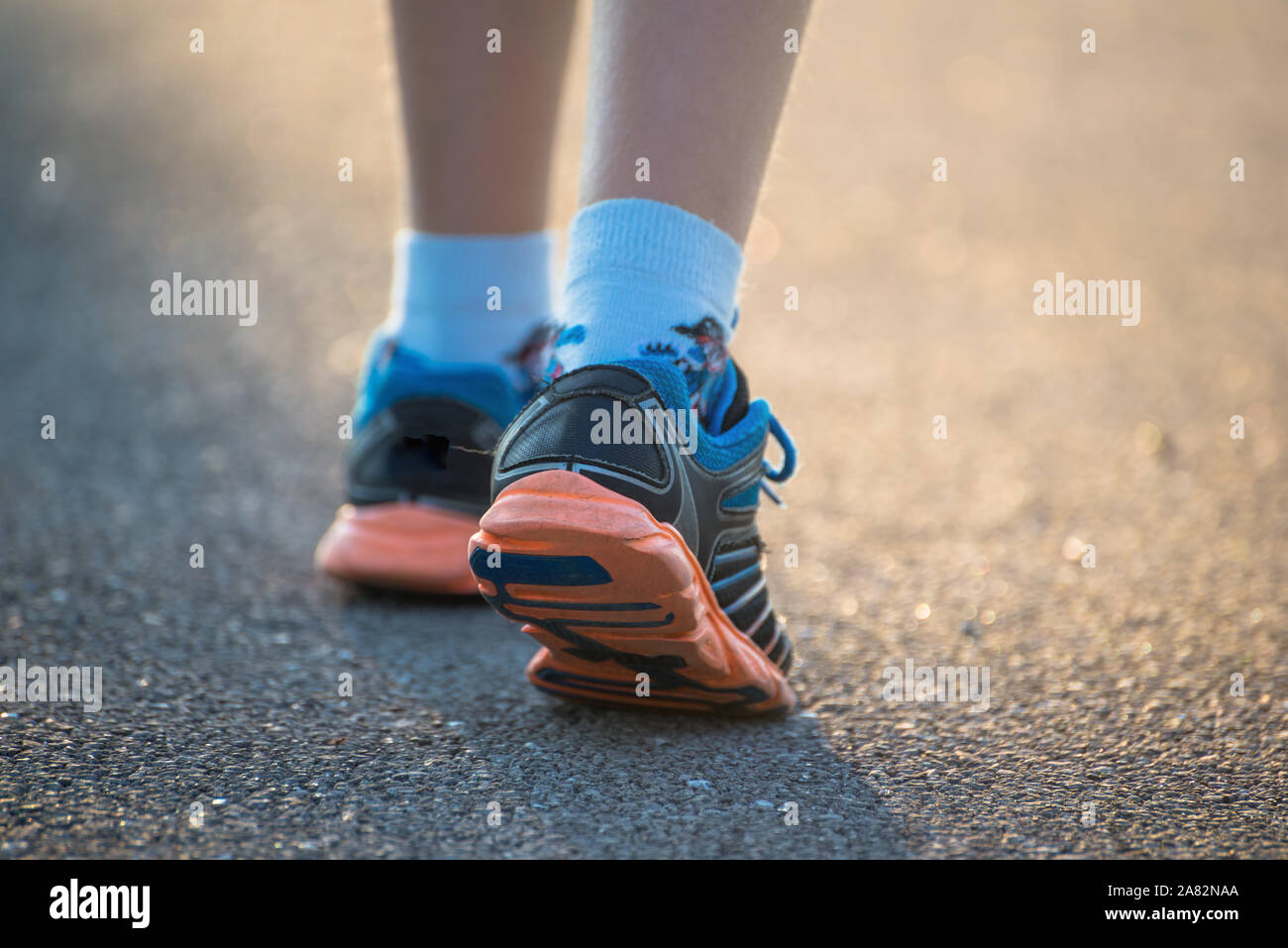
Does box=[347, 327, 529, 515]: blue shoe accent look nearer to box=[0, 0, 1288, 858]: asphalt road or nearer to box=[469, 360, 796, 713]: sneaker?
box=[0, 0, 1288, 858]: asphalt road

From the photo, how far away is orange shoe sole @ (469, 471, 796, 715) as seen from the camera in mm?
Answer: 940

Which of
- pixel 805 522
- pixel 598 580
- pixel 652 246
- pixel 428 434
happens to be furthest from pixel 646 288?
pixel 805 522

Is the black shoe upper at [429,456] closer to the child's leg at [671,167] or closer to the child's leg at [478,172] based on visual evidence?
the child's leg at [478,172]

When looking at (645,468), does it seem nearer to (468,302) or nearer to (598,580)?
(598,580)

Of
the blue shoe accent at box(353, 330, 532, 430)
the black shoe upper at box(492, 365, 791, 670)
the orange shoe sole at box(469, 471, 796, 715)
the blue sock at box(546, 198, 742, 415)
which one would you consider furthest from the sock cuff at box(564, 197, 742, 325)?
the blue shoe accent at box(353, 330, 532, 430)

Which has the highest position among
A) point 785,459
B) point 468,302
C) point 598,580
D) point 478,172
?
point 478,172

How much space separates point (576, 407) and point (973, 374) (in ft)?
5.32

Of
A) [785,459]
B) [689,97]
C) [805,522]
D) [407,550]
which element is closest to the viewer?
[689,97]

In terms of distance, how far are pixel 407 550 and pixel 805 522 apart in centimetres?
63

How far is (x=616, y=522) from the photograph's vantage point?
937mm

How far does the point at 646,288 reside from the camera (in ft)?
3.53
